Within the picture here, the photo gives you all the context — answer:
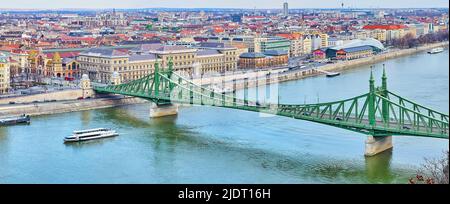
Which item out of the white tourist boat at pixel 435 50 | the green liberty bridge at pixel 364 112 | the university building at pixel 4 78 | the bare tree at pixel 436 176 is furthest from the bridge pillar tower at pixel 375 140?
the white tourist boat at pixel 435 50

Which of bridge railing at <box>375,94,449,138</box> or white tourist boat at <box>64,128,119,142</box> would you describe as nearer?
bridge railing at <box>375,94,449,138</box>

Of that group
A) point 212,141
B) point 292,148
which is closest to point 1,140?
point 212,141

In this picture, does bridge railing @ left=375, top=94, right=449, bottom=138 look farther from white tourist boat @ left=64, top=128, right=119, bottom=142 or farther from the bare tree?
white tourist boat @ left=64, top=128, right=119, bottom=142

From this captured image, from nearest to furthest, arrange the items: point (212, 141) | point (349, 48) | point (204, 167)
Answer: point (204, 167) → point (212, 141) → point (349, 48)

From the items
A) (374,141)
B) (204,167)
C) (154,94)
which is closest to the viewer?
(204,167)

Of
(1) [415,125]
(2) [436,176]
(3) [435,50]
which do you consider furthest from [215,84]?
(2) [436,176]

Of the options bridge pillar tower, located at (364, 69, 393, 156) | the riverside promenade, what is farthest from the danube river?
the riverside promenade
